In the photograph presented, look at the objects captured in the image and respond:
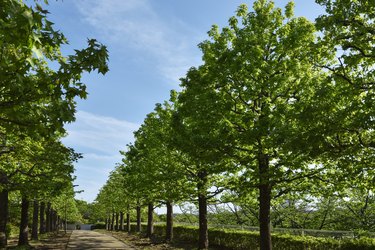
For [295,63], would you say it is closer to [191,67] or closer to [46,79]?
[191,67]

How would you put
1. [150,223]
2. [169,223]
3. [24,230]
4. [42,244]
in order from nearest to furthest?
[24,230]
[42,244]
[169,223]
[150,223]

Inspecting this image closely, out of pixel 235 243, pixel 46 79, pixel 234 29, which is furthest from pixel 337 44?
pixel 235 243

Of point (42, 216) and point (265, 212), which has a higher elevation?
point (265, 212)

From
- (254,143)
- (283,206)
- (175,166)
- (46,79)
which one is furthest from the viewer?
(283,206)

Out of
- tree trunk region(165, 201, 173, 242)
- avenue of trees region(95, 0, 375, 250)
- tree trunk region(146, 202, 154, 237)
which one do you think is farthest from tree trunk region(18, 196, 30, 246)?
avenue of trees region(95, 0, 375, 250)

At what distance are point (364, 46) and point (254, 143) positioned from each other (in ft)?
15.8

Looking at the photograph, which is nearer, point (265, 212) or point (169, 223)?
point (265, 212)

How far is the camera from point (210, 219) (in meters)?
44.9

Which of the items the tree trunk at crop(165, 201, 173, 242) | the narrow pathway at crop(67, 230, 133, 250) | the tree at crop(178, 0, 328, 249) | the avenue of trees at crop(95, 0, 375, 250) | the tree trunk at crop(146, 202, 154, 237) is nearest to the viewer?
the avenue of trees at crop(95, 0, 375, 250)

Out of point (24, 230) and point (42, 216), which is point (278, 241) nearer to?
point (24, 230)

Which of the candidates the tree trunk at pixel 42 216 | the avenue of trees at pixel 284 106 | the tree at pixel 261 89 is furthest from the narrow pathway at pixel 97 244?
the tree at pixel 261 89

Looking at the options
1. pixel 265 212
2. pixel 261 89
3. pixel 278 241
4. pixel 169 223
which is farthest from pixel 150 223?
pixel 261 89

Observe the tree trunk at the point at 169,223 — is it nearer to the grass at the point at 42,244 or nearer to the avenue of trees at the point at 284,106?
the grass at the point at 42,244

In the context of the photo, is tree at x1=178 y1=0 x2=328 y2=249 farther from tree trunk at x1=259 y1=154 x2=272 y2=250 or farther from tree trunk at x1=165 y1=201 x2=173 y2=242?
tree trunk at x1=165 y1=201 x2=173 y2=242
